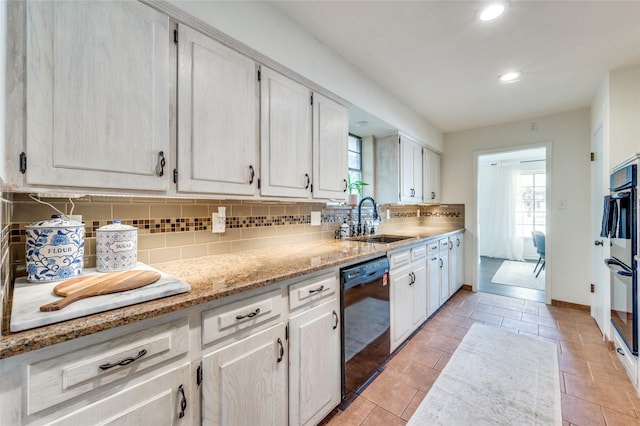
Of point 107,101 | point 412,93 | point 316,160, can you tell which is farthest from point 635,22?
point 107,101

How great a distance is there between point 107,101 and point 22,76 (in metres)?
0.22

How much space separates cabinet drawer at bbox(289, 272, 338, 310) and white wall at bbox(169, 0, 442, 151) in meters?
1.33

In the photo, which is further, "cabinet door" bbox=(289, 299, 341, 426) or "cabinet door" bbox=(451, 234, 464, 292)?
"cabinet door" bbox=(451, 234, 464, 292)

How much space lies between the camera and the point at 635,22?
1.72m

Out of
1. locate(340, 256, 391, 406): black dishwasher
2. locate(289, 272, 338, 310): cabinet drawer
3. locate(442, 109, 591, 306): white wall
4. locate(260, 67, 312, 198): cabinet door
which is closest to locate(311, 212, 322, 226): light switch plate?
locate(260, 67, 312, 198): cabinet door

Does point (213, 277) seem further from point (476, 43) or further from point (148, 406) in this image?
point (476, 43)

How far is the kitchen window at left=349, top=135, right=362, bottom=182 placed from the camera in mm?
3238

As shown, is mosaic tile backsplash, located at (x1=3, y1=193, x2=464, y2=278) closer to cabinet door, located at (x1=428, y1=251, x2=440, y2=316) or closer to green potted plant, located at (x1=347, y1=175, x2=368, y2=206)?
green potted plant, located at (x1=347, y1=175, x2=368, y2=206)

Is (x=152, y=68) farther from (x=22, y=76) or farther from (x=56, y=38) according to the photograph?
(x=22, y=76)

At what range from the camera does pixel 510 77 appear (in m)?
2.46

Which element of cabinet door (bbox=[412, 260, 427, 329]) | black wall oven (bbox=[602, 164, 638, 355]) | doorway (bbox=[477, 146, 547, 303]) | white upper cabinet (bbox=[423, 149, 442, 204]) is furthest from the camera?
doorway (bbox=[477, 146, 547, 303])

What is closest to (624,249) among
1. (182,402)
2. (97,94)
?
(182,402)

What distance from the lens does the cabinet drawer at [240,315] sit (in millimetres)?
988

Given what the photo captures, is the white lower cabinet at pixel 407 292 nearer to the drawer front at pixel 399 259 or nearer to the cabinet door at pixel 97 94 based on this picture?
the drawer front at pixel 399 259
